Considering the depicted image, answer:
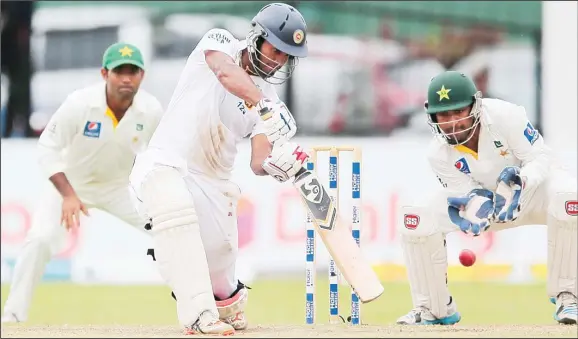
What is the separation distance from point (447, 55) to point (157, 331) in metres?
6.90

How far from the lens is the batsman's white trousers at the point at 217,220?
17.0ft

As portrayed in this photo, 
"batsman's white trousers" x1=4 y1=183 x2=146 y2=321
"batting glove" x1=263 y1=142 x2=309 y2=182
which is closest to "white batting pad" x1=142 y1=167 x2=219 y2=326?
"batting glove" x1=263 y1=142 x2=309 y2=182

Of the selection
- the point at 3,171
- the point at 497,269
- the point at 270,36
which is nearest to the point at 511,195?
the point at 270,36

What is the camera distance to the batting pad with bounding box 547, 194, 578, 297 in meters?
5.57

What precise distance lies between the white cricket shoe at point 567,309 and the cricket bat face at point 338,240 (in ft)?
3.66

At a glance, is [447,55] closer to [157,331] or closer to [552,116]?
[552,116]

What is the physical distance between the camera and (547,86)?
396 inches

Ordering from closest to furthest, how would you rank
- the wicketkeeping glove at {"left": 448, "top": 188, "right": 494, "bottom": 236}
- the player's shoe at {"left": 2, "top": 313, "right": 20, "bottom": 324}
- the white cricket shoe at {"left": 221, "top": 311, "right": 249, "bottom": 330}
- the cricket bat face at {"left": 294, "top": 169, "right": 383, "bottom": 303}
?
the cricket bat face at {"left": 294, "top": 169, "right": 383, "bottom": 303}, the white cricket shoe at {"left": 221, "top": 311, "right": 249, "bottom": 330}, the wicketkeeping glove at {"left": 448, "top": 188, "right": 494, "bottom": 236}, the player's shoe at {"left": 2, "top": 313, "right": 20, "bottom": 324}

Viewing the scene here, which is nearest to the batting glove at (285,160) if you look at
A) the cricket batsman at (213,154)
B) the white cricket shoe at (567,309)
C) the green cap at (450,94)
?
the cricket batsman at (213,154)

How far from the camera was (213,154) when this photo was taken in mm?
5121

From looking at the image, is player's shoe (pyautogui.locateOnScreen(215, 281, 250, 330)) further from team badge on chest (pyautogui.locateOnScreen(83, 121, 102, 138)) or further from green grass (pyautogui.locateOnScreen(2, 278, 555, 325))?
team badge on chest (pyautogui.locateOnScreen(83, 121, 102, 138))

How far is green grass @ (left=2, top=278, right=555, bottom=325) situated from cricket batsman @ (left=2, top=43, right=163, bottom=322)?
1.29 ft

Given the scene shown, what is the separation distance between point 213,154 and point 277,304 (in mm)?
2944

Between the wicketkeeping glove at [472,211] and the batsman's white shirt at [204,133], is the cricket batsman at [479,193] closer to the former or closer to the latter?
the wicketkeeping glove at [472,211]
